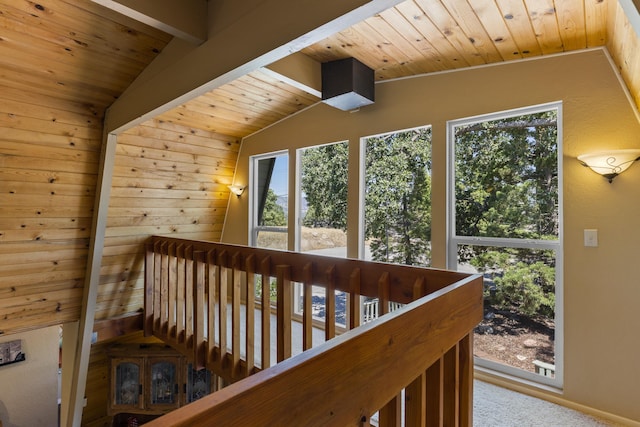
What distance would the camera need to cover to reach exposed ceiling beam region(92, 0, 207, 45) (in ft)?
5.04

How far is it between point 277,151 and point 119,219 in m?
1.90

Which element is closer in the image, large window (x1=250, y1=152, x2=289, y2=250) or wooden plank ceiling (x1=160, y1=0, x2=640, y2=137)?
wooden plank ceiling (x1=160, y1=0, x2=640, y2=137)

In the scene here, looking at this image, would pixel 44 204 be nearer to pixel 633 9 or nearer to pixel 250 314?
pixel 250 314

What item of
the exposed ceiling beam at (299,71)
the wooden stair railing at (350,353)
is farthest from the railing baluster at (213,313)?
the exposed ceiling beam at (299,71)

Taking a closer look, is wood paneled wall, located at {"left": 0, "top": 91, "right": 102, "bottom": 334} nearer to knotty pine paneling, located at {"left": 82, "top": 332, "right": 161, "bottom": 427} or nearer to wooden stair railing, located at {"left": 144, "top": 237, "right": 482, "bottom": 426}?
knotty pine paneling, located at {"left": 82, "top": 332, "right": 161, "bottom": 427}

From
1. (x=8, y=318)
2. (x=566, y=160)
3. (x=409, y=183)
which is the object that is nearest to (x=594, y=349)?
(x=566, y=160)

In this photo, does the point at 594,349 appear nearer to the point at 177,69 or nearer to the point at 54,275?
the point at 177,69

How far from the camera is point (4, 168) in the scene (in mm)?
2674

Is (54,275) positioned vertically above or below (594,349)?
above

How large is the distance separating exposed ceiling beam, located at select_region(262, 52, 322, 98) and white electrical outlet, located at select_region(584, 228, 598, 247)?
7.34 feet

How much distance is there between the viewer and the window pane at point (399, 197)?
3086mm

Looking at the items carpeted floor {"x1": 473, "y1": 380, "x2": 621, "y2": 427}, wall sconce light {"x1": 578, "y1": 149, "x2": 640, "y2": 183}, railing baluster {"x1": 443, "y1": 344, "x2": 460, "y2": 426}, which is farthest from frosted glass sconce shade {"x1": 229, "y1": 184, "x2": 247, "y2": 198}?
railing baluster {"x1": 443, "y1": 344, "x2": 460, "y2": 426}

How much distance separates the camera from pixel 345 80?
2852mm

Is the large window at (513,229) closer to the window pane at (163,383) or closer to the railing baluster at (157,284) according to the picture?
the railing baluster at (157,284)
